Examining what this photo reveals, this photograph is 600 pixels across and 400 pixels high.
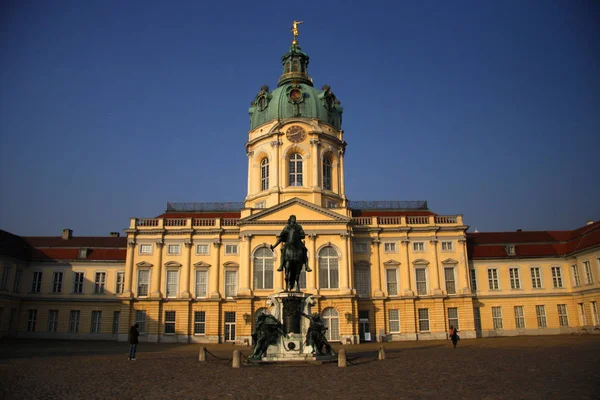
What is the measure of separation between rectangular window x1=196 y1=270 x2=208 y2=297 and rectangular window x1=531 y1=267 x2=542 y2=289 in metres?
33.6

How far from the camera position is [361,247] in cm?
4962

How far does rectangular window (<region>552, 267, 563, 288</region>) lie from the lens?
50.8m

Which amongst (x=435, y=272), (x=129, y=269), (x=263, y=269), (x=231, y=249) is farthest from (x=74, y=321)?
(x=435, y=272)

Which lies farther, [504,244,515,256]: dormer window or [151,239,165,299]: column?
[504,244,515,256]: dormer window

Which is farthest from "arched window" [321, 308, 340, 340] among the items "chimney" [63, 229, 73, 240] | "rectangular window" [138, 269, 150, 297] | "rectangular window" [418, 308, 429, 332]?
"chimney" [63, 229, 73, 240]

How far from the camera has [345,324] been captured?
4478cm

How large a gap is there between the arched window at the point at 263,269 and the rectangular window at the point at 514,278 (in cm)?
2504

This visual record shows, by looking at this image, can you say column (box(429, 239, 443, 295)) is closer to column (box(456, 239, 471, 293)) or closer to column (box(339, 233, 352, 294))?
column (box(456, 239, 471, 293))

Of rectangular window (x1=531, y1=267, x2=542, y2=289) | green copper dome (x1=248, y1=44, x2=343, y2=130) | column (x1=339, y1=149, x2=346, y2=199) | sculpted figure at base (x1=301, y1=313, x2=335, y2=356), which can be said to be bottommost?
sculpted figure at base (x1=301, y1=313, x2=335, y2=356)

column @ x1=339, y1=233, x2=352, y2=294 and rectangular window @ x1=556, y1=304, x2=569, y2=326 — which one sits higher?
column @ x1=339, y1=233, x2=352, y2=294

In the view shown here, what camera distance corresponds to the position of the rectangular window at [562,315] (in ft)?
163

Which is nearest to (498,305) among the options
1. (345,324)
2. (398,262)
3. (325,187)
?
(398,262)

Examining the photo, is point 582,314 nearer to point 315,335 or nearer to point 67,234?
point 315,335

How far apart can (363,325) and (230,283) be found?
1370 cm
